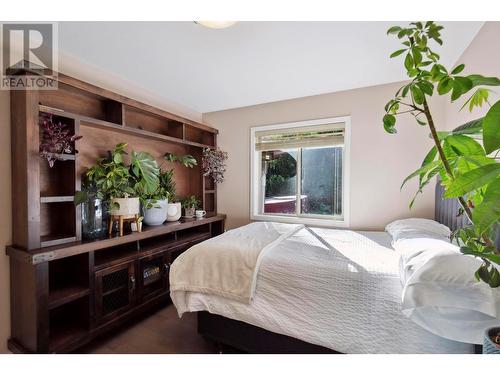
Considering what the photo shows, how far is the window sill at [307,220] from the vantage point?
2730mm

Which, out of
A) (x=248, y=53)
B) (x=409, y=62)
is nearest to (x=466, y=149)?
(x=409, y=62)

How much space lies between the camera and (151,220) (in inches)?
90.8

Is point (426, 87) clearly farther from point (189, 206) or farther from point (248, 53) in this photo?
point (189, 206)

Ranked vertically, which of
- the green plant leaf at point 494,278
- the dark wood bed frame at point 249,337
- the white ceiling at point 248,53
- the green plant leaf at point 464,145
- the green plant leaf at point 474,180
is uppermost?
the white ceiling at point 248,53

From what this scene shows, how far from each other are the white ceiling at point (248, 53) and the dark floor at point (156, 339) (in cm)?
233

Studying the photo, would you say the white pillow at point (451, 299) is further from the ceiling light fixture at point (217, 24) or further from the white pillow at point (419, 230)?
the ceiling light fixture at point (217, 24)

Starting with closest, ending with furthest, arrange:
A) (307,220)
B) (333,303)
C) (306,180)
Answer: (333,303)
(307,220)
(306,180)

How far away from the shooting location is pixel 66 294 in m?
1.58

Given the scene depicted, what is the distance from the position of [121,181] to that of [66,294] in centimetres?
92

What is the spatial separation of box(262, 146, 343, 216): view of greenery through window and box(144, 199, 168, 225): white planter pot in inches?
58.5

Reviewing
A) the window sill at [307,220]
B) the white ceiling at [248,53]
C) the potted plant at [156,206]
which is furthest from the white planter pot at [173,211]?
the white ceiling at [248,53]
